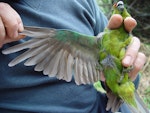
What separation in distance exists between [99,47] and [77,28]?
13 cm

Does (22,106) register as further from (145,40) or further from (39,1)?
(145,40)

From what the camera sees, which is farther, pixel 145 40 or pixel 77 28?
pixel 145 40

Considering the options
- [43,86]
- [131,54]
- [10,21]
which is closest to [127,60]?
[131,54]

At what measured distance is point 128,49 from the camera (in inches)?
50.0

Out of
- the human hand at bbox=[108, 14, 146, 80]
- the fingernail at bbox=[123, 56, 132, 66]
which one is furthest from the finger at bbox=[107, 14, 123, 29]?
the fingernail at bbox=[123, 56, 132, 66]

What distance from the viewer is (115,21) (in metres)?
1.26

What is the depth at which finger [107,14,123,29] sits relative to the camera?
4.04 ft

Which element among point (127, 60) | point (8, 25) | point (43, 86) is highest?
point (8, 25)

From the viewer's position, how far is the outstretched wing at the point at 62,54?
119 cm

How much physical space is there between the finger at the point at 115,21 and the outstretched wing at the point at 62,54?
0.07 metres

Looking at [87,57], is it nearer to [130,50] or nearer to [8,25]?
[130,50]

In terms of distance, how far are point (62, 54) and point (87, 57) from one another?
95mm

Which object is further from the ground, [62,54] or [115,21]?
[115,21]

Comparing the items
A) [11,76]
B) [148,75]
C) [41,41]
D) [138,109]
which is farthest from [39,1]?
[148,75]
